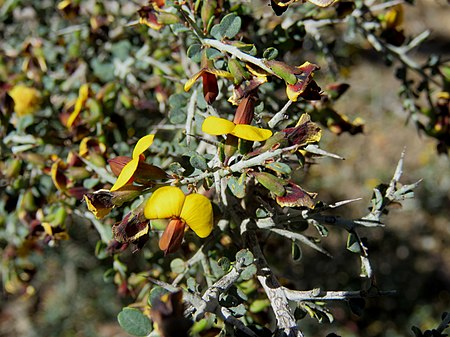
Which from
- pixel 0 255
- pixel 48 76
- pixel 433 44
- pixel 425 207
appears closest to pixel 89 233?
pixel 0 255

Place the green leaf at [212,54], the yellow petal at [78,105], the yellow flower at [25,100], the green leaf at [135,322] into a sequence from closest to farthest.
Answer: the green leaf at [135,322]
the green leaf at [212,54]
the yellow petal at [78,105]
the yellow flower at [25,100]

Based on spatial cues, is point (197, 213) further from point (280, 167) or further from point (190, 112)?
point (190, 112)

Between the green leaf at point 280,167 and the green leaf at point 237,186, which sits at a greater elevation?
the green leaf at point 280,167

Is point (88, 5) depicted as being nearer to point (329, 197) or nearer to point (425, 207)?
point (329, 197)

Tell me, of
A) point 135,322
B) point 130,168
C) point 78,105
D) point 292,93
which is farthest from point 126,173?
point 78,105

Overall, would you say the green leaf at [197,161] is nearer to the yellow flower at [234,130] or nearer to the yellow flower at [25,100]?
the yellow flower at [234,130]

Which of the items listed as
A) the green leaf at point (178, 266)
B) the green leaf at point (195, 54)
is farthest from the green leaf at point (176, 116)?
the green leaf at point (178, 266)
